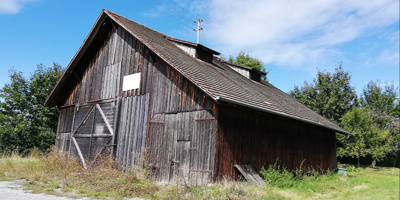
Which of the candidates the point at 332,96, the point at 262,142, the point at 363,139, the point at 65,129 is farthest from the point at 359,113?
the point at 65,129

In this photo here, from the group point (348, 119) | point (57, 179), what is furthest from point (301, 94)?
point (57, 179)

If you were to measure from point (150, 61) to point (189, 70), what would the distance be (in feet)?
7.48

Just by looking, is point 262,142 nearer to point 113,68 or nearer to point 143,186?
point 143,186

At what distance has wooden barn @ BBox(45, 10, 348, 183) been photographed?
943cm

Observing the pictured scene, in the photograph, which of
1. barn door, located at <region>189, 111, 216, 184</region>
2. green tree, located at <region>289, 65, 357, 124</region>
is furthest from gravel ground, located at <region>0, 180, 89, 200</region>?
green tree, located at <region>289, 65, 357, 124</region>

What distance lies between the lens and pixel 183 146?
9875mm

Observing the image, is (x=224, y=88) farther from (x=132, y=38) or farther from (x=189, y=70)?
(x=132, y=38)

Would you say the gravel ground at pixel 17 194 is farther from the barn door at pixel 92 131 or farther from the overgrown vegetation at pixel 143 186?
the barn door at pixel 92 131

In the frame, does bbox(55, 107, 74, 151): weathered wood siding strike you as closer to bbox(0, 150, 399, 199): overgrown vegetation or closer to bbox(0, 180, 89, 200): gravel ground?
bbox(0, 150, 399, 199): overgrown vegetation

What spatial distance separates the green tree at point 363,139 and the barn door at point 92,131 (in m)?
20.5

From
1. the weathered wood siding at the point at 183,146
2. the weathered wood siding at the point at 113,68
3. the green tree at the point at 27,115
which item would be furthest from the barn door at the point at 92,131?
the green tree at the point at 27,115

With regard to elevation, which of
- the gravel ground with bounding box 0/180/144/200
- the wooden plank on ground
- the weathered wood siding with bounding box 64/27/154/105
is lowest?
the gravel ground with bounding box 0/180/144/200

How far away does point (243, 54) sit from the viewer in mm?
36719

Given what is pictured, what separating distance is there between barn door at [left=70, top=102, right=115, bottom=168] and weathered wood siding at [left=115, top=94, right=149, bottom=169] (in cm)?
59
